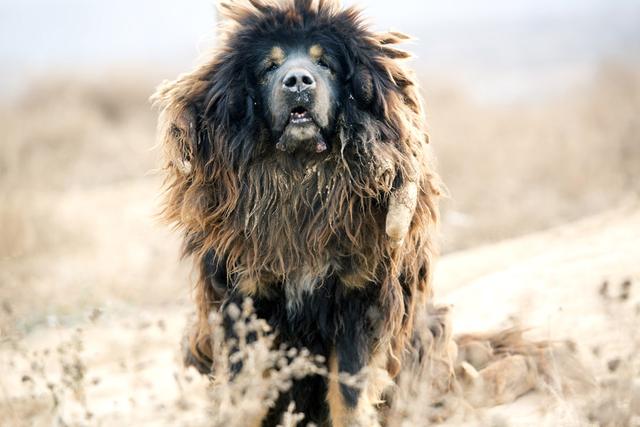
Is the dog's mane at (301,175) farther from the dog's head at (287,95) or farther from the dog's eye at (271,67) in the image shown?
the dog's eye at (271,67)

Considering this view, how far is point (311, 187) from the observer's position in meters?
4.90

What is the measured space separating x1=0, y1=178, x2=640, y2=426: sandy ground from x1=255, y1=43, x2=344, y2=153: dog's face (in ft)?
3.92

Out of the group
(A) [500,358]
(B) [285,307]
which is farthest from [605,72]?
(B) [285,307]

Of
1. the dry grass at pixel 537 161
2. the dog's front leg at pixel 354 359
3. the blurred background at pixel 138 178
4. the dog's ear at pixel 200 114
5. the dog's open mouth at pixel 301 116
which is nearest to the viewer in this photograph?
the dog's front leg at pixel 354 359

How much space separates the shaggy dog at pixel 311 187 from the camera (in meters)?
4.68

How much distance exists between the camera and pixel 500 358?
18.2 ft

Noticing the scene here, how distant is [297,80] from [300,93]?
74 mm

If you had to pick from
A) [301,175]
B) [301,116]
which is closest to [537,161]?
[301,175]

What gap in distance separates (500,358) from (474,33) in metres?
53.2

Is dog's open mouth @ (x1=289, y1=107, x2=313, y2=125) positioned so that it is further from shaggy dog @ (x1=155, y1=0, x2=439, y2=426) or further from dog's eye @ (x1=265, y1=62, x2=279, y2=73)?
dog's eye @ (x1=265, y1=62, x2=279, y2=73)

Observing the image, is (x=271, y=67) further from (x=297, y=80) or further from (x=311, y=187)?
(x=311, y=187)

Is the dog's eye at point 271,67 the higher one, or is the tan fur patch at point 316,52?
the tan fur patch at point 316,52

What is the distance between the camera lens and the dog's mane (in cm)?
472

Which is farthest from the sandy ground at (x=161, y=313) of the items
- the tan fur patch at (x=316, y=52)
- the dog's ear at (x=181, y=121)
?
the tan fur patch at (x=316, y=52)
